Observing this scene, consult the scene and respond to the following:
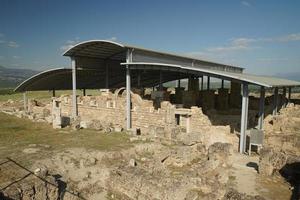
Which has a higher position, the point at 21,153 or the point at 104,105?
the point at 104,105

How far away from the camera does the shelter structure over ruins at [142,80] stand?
1806cm

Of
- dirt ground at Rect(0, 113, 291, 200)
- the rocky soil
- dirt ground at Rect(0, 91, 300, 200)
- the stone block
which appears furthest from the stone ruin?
the rocky soil

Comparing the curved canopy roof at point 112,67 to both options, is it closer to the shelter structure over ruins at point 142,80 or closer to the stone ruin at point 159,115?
the shelter structure over ruins at point 142,80

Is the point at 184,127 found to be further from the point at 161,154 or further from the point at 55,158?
the point at 55,158

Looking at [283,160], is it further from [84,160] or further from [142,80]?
[142,80]

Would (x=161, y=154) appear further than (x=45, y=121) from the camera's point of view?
No

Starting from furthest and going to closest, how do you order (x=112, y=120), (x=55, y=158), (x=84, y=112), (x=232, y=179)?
(x=84, y=112) < (x=112, y=120) < (x=55, y=158) < (x=232, y=179)

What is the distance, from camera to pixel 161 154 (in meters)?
14.4

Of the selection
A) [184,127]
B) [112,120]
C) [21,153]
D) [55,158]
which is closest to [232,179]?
[184,127]

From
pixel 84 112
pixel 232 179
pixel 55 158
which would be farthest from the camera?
pixel 84 112

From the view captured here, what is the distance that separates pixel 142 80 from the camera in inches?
1209

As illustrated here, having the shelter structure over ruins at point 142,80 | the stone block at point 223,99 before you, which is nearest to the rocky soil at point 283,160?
the shelter structure over ruins at point 142,80

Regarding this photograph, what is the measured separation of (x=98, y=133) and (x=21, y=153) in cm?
613

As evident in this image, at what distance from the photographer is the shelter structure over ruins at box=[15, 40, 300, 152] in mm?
18062
